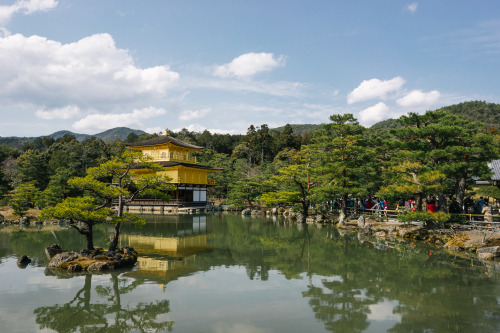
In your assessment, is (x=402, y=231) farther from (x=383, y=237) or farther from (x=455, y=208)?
(x=455, y=208)

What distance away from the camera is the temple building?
100.0 feet

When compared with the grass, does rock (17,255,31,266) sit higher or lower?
lower

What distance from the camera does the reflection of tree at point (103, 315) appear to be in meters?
5.64

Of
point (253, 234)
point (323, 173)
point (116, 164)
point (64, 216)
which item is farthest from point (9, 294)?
point (323, 173)

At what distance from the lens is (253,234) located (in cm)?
1697

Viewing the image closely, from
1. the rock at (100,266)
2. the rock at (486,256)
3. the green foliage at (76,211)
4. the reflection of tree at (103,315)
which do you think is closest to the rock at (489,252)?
the rock at (486,256)

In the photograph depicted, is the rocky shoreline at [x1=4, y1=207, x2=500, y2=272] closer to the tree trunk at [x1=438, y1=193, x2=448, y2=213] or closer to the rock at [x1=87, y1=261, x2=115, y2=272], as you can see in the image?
the rock at [x1=87, y1=261, x2=115, y2=272]

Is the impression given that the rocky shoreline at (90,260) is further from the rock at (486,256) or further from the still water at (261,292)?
the rock at (486,256)

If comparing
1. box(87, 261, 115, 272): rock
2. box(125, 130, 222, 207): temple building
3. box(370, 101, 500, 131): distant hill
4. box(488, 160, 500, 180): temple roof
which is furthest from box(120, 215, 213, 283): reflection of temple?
box(370, 101, 500, 131): distant hill

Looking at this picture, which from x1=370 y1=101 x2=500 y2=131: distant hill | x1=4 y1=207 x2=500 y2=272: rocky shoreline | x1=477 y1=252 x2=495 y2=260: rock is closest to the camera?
x1=4 y1=207 x2=500 y2=272: rocky shoreline

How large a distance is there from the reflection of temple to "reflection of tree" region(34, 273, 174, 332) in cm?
177

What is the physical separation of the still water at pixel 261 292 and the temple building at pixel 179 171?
689 inches

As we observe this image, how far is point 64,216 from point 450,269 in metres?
12.1

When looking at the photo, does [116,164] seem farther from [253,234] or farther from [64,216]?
[253,234]
